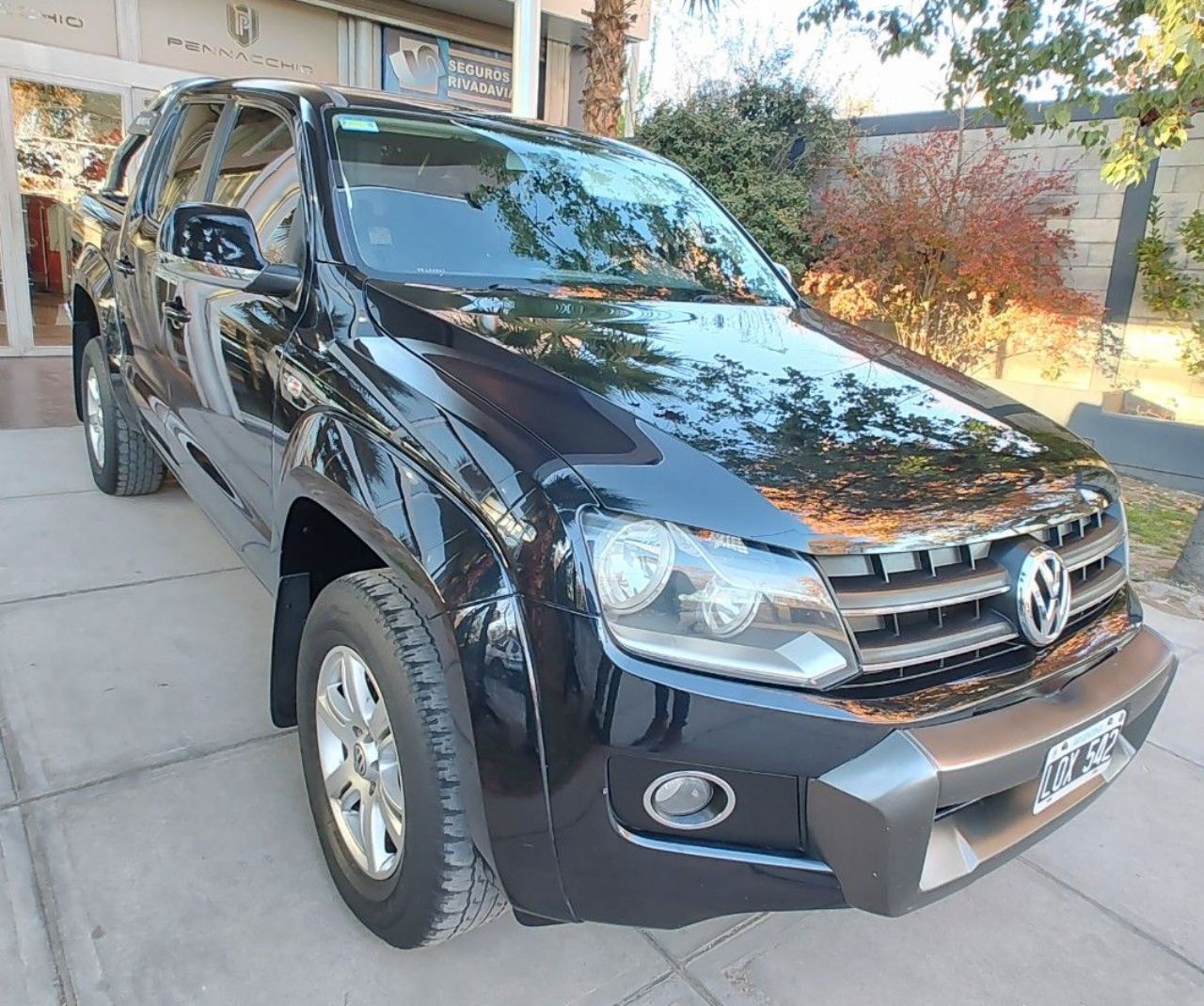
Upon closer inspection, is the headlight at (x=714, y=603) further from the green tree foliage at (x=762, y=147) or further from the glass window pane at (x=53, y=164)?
the glass window pane at (x=53, y=164)

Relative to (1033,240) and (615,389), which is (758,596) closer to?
(615,389)

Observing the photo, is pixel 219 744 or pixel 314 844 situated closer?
pixel 314 844

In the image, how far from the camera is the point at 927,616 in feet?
5.31

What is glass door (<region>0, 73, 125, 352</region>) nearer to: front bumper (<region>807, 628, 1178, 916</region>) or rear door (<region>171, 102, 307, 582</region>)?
rear door (<region>171, 102, 307, 582</region>)

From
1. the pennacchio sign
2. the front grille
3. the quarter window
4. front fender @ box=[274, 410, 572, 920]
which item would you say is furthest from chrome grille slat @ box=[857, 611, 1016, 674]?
the pennacchio sign

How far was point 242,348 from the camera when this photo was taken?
2545mm

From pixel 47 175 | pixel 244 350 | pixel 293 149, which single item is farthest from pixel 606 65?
pixel 244 350

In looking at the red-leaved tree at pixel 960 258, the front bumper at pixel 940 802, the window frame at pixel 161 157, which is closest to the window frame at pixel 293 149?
the window frame at pixel 161 157

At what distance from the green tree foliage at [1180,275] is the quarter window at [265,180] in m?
6.88

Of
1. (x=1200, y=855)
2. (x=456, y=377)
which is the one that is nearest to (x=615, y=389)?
(x=456, y=377)

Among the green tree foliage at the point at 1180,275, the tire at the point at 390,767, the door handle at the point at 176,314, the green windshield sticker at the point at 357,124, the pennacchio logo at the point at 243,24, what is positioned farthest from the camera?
the pennacchio logo at the point at 243,24

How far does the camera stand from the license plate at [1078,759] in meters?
1.66

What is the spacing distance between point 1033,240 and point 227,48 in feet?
25.0

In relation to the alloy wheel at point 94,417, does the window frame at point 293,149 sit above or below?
above
